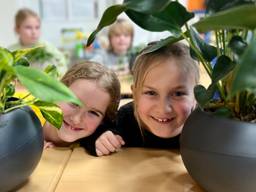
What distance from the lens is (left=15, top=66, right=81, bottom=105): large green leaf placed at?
15.9 inches

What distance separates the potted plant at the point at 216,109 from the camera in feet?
1.65

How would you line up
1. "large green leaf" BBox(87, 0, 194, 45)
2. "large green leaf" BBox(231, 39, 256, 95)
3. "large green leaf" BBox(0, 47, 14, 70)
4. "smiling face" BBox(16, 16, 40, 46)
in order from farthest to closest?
"smiling face" BBox(16, 16, 40, 46), "large green leaf" BBox(87, 0, 194, 45), "large green leaf" BBox(0, 47, 14, 70), "large green leaf" BBox(231, 39, 256, 95)

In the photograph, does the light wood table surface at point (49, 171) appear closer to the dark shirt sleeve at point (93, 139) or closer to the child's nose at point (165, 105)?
the dark shirt sleeve at point (93, 139)

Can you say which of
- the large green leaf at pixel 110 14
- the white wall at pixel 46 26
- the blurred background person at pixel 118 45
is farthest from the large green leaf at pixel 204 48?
the white wall at pixel 46 26

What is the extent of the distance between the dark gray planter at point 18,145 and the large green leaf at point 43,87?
141 millimetres

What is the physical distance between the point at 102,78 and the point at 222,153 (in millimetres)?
472

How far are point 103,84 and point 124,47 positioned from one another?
2.10m

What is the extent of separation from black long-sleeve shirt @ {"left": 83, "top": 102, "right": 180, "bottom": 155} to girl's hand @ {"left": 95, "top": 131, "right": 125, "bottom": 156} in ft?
0.07

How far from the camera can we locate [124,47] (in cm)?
296

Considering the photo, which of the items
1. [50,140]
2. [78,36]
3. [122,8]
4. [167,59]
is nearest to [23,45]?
[78,36]

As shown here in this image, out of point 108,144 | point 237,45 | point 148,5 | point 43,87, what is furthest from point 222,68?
point 108,144

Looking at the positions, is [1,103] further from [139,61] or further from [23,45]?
[23,45]

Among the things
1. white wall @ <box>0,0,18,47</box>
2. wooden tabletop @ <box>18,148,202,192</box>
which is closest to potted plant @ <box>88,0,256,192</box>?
wooden tabletop @ <box>18,148,202,192</box>

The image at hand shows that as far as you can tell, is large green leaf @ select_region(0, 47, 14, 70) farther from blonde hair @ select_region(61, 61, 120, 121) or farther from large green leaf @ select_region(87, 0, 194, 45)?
blonde hair @ select_region(61, 61, 120, 121)
